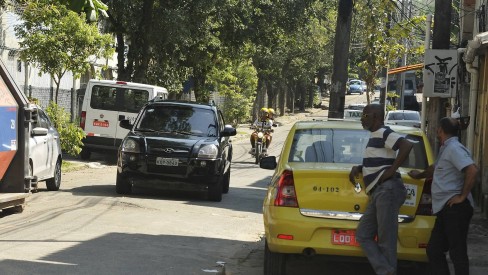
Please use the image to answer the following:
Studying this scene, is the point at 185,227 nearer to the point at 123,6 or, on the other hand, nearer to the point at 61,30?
the point at 61,30

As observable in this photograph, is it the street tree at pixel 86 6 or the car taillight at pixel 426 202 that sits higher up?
the street tree at pixel 86 6

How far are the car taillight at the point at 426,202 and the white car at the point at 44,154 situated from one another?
7510 mm

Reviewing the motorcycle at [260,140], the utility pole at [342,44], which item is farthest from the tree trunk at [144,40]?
the utility pole at [342,44]

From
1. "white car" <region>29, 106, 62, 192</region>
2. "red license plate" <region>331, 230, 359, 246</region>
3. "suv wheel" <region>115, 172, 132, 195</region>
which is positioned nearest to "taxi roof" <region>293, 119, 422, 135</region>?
"red license plate" <region>331, 230, 359, 246</region>

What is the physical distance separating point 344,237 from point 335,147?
122 cm

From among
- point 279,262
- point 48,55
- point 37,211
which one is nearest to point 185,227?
point 37,211

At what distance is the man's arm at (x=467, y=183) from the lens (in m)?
7.74

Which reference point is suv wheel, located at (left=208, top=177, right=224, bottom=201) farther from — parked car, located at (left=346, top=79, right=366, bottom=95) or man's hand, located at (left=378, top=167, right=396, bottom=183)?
parked car, located at (left=346, top=79, right=366, bottom=95)

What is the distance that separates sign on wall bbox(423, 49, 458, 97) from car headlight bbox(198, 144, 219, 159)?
4130 millimetres

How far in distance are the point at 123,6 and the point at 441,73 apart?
15548 millimetres

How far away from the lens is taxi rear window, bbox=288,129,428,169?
29.0 feet

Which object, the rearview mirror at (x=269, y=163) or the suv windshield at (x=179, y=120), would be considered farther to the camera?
the suv windshield at (x=179, y=120)

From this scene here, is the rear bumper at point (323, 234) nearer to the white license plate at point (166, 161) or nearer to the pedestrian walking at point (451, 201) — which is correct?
the pedestrian walking at point (451, 201)

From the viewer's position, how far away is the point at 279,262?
8523 mm
